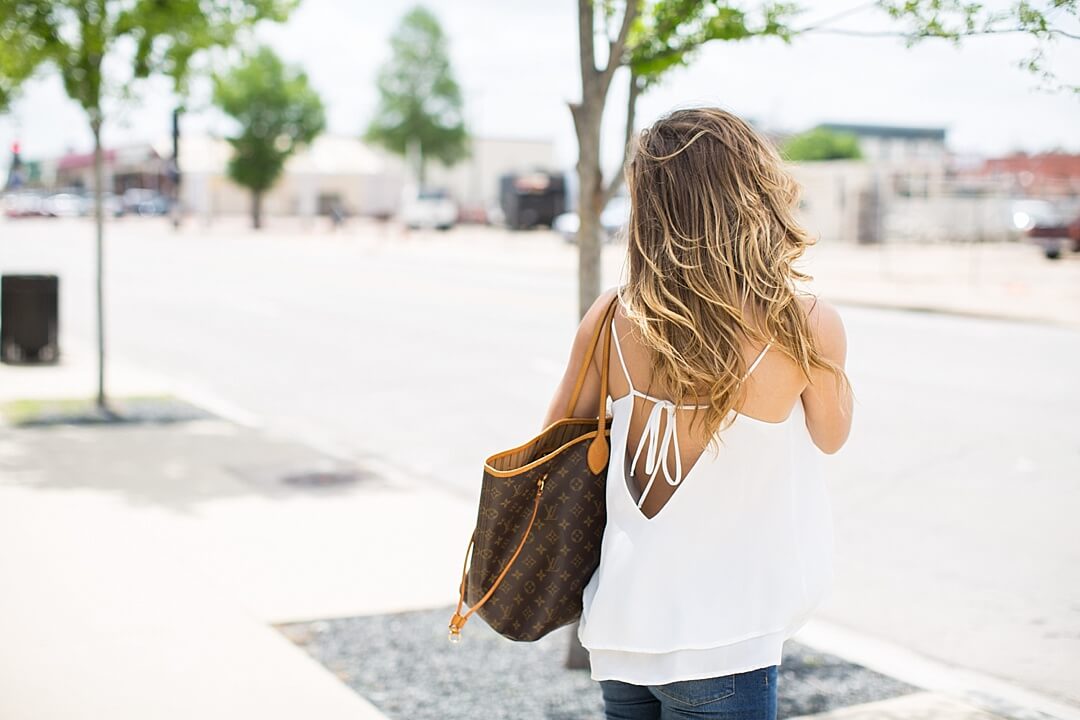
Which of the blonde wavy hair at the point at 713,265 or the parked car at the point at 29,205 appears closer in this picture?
the blonde wavy hair at the point at 713,265

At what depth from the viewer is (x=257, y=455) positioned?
8.49 m

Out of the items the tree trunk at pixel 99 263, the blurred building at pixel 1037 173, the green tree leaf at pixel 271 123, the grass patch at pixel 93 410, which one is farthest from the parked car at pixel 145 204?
the grass patch at pixel 93 410

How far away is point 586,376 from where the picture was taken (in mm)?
2436

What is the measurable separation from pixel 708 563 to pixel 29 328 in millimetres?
12035

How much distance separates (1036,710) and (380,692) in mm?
2257

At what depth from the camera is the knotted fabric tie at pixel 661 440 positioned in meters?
2.27

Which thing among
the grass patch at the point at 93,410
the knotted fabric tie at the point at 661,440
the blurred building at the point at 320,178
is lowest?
the grass patch at the point at 93,410

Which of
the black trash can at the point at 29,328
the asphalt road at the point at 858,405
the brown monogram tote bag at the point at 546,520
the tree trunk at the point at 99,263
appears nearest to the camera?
the brown monogram tote bag at the point at 546,520

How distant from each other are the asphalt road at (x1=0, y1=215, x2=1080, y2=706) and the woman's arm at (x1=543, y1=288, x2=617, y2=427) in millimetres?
3000

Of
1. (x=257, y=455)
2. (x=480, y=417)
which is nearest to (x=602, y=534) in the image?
(x=257, y=455)

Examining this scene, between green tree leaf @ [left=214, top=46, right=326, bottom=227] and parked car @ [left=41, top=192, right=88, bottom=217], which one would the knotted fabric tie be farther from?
green tree leaf @ [left=214, top=46, right=326, bottom=227]

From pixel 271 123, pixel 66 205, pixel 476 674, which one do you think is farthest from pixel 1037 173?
pixel 66 205

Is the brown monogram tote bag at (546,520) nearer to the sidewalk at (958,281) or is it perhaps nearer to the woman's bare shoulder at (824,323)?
the woman's bare shoulder at (824,323)

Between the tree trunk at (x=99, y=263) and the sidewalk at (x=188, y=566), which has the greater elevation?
the tree trunk at (x=99, y=263)
